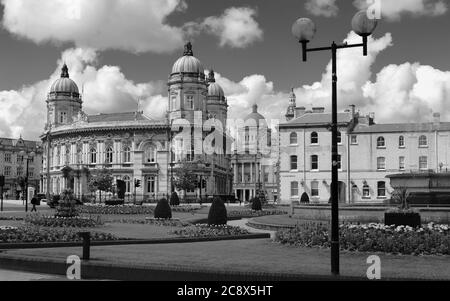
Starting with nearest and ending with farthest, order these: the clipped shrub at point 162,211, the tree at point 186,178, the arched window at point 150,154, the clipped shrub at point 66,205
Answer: the clipped shrub at point 66,205
the clipped shrub at point 162,211
the tree at point 186,178
the arched window at point 150,154

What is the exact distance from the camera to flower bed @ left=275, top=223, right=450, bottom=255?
55.2ft

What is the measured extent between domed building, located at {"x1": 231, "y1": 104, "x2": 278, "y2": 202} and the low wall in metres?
91.4

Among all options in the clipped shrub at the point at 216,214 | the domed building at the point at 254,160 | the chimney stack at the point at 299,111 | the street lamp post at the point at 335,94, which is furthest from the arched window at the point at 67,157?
the street lamp post at the point at 335,94

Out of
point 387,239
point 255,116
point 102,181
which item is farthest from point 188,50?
point 387,239

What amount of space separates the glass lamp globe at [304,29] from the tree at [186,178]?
74061 millimetres

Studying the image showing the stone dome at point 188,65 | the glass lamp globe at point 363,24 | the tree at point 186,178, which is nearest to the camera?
the glass lamp globe at point 363,24

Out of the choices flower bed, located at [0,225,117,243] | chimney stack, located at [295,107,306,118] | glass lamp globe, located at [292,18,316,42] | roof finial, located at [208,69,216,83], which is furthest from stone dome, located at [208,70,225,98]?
glass lamp globe, located at [292,18,316,42]

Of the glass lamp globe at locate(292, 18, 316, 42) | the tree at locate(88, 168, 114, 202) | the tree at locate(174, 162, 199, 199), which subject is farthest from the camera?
the tree at locate(88, 168, 114, 202)

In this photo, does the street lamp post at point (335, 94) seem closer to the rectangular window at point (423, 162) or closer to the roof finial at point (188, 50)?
the rectangular window at point (423, 162)

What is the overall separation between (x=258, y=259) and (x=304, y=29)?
6460mm

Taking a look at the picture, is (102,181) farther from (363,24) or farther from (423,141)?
(363,24)

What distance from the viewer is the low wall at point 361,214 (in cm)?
2689

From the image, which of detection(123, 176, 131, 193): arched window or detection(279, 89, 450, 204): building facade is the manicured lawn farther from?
detection(123, 176, 131, 193): arched window
